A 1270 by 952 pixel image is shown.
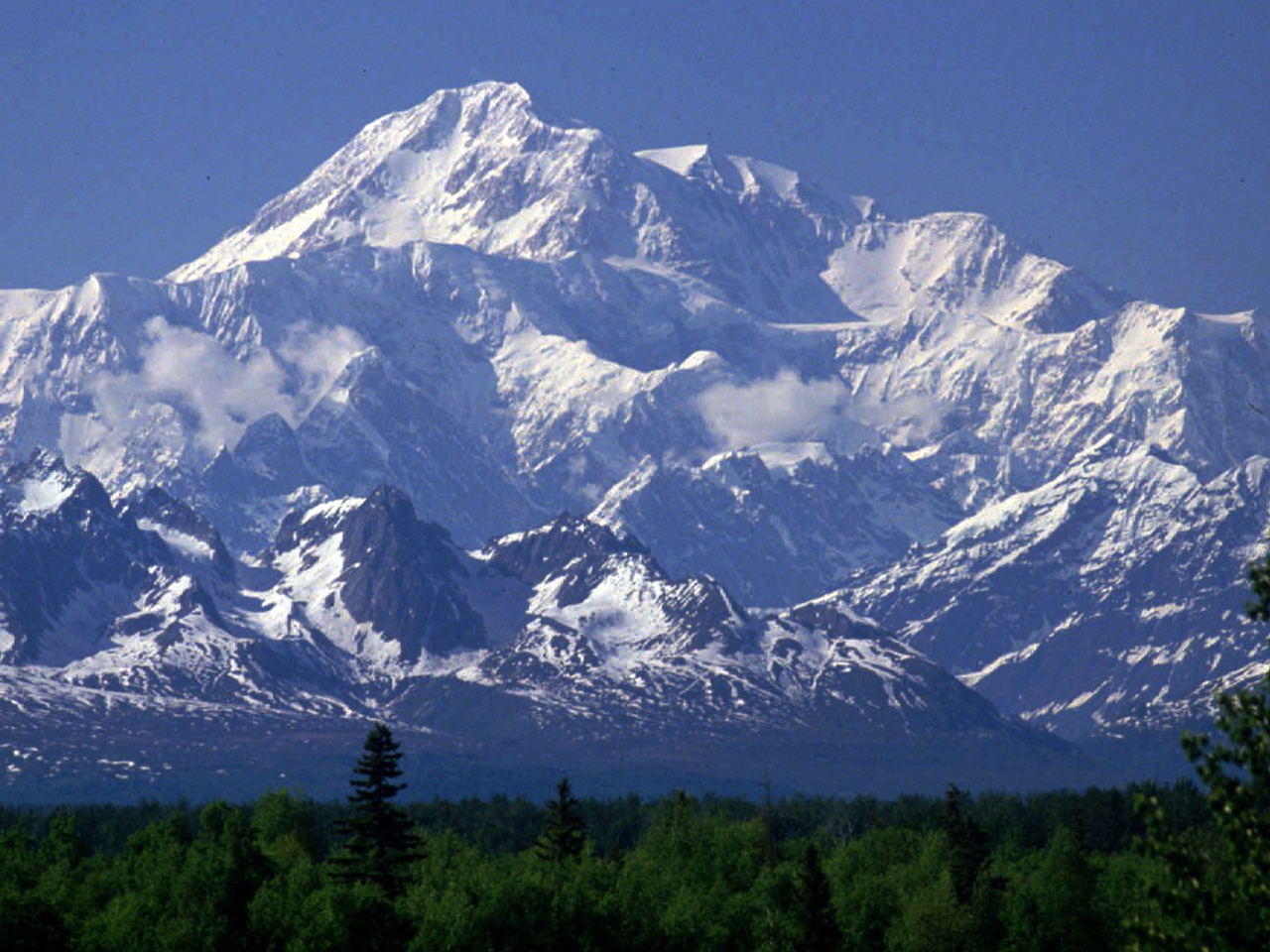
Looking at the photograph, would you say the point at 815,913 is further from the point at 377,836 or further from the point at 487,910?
the point at 377,836

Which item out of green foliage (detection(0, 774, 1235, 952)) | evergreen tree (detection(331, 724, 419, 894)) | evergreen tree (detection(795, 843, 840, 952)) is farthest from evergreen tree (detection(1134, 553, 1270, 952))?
evergreen tree (detection(331, 724, 419, 894))

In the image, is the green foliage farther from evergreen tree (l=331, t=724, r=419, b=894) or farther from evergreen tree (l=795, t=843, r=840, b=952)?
evergreen tree (l=331, t=724, r=419, b=894)

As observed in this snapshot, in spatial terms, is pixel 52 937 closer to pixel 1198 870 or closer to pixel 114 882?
pixel 114 882

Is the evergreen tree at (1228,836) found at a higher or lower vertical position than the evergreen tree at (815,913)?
lower

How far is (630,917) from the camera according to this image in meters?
178

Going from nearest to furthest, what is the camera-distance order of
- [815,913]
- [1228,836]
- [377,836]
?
[1228,836] < [815,913] < [377,836]

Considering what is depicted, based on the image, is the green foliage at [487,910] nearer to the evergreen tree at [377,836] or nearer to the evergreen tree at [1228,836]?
the evergreen tree at [377,836]

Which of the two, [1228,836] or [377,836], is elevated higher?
[377,836]

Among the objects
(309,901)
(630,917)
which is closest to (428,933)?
(309,901)

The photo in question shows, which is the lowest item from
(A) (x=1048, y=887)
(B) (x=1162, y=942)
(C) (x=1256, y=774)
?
(B) (x=1162, y=942)

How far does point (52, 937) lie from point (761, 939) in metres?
50.3

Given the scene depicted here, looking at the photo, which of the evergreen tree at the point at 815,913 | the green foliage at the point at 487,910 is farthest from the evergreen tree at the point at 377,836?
the evergreen tree at the point at 815,913

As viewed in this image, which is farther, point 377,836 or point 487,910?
point 377,836

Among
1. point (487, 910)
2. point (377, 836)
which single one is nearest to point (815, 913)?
point (487, 910)
